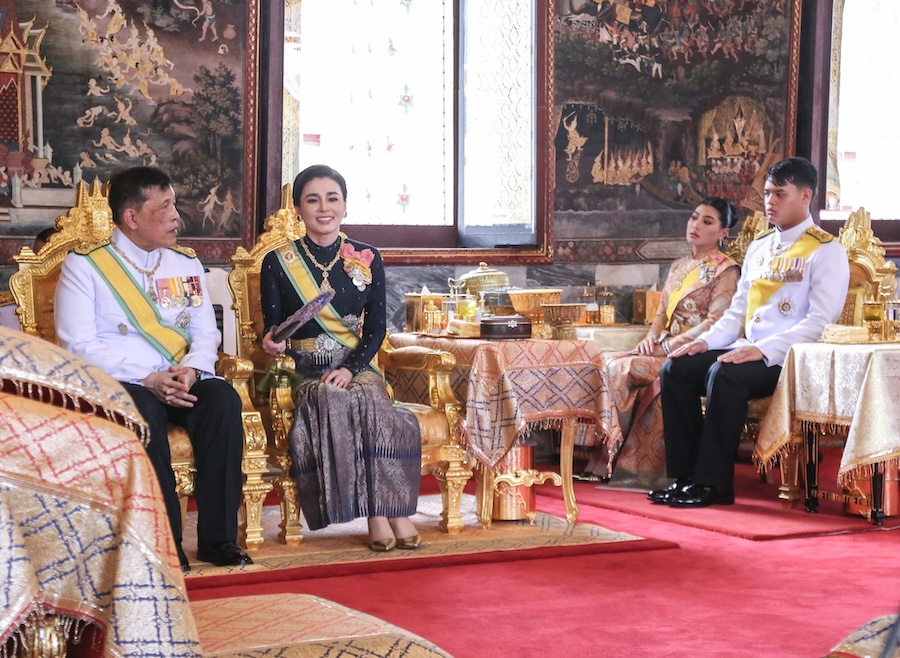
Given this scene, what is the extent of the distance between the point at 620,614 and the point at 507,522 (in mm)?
1653

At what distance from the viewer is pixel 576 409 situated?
18.9 ft

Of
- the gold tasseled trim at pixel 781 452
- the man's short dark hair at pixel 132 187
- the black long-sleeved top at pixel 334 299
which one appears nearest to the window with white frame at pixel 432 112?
the black long-sleeved top at pixel 334 299

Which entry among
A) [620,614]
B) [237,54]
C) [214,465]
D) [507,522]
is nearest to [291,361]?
[214,465]

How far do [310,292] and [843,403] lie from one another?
2493 mm

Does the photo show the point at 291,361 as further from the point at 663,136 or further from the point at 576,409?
the point at 663,136

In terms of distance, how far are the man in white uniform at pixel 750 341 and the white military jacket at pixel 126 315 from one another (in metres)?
2.52

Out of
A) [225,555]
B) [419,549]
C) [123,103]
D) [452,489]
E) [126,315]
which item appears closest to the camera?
[225,555]

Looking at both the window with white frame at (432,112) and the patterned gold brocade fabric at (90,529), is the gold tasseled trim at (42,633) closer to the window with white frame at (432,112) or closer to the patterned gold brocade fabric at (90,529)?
the patterned gold brocade fabric at (90,529)

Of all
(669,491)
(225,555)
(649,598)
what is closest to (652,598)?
(649,598)

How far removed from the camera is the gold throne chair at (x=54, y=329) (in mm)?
4977

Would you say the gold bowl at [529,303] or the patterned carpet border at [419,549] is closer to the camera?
the patterned carpet border at [419,549]

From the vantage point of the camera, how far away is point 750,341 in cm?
669

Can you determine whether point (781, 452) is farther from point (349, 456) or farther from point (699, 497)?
point (349, 456)

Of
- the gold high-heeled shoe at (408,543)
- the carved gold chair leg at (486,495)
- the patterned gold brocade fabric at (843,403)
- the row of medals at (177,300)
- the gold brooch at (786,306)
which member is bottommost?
the gold high-heeled shoe at (408,543)
